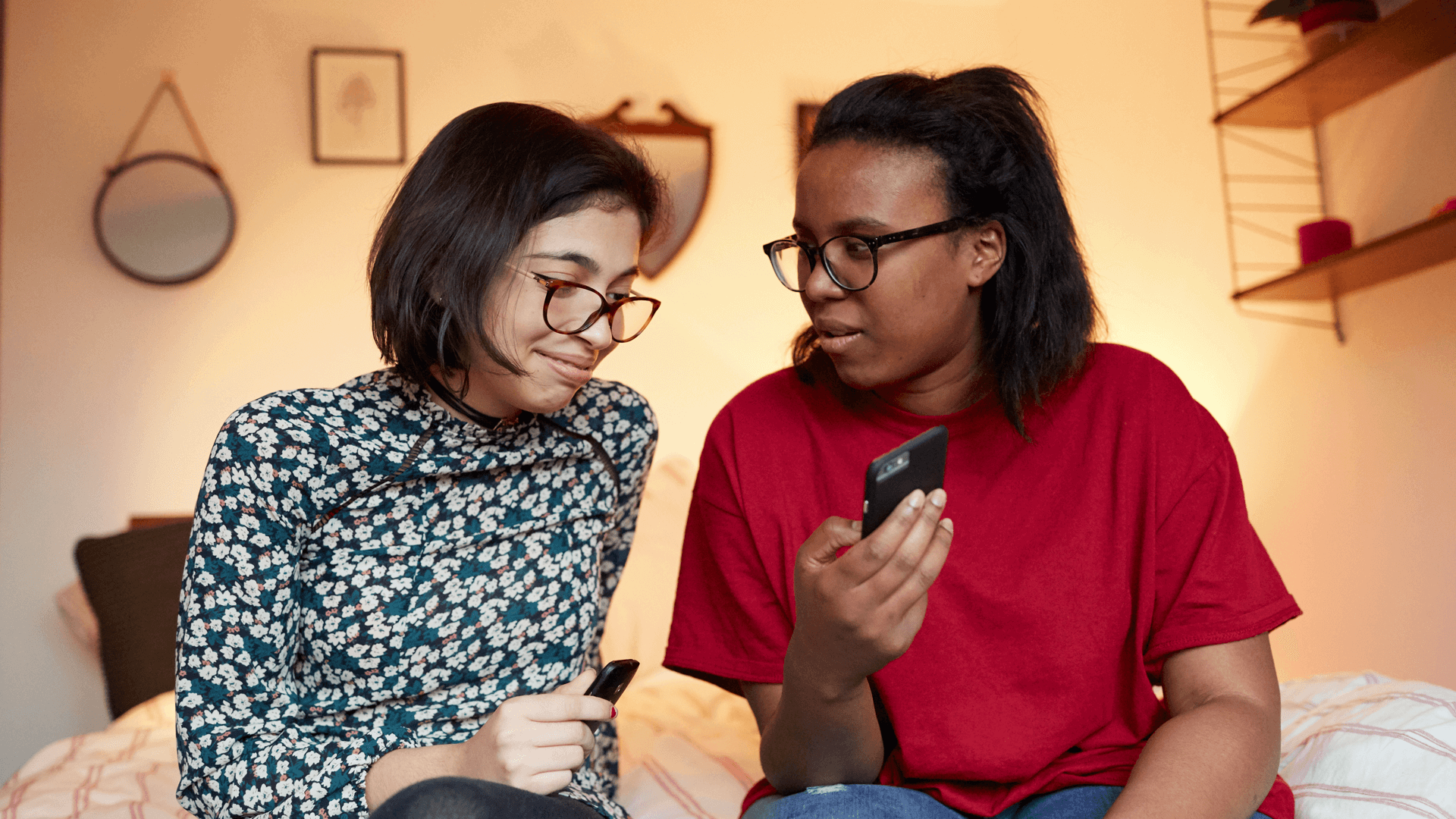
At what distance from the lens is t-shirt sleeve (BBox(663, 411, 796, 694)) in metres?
1.08

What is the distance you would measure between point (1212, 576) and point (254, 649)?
2.99 ft

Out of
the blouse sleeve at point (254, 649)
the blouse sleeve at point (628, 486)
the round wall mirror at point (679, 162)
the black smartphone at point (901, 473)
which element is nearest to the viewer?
the black smartphone at point (901, 473)

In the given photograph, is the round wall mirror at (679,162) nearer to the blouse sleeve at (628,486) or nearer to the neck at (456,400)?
the blouse sleeve at (628,486)

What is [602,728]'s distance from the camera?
1.22 m

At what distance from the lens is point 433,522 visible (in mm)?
1062

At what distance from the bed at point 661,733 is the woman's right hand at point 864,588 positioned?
53 cm

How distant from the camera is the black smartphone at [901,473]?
2.51 feet

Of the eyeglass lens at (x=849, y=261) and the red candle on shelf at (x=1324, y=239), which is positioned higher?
the red candle on shelf at (x=1324, y=239)

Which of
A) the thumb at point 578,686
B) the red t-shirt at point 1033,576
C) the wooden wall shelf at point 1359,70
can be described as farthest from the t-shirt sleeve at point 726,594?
the wooden wall shelf at point 1359,70

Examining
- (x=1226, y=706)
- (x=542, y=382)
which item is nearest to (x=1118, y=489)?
(x=1226, y=706)

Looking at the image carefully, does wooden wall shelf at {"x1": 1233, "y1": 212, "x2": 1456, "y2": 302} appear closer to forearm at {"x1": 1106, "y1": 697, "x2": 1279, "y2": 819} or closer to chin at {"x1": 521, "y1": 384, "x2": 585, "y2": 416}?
forearm at {"x1": 1106, "y1": 697, "x2": 1279, "y2": 819}

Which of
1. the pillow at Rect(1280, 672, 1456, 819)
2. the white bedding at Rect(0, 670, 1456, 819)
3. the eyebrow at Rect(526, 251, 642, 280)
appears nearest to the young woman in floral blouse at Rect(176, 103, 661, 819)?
the eyebrow at Rect(526, 251, 642, 280)

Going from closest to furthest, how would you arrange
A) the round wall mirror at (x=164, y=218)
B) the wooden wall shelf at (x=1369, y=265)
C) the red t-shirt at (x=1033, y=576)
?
the red t-shirt at (x=1033, y=576) → the wooden wall shelf at (x=1369, y=265) → the round wall mirror at (x=164, y=218)

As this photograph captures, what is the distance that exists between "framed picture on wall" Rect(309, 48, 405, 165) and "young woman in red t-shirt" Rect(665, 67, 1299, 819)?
1733mm
